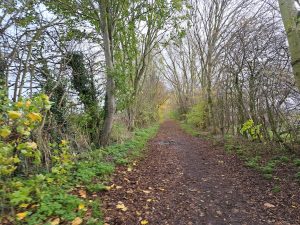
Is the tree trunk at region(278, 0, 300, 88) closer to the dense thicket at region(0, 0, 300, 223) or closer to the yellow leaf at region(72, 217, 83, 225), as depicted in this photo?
the dense thicket at region(0, 0, 300, 223)

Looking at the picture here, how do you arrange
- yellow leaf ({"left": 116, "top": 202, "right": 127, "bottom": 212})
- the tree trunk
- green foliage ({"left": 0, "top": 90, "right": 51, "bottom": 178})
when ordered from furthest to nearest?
the tree trunk < yellow leaf ({"left": 116, "top": 202, "right": 127, "bottom": 212}) < green foliage ({"left": 0, "top": 90, "right": 51, "bottom": 178})

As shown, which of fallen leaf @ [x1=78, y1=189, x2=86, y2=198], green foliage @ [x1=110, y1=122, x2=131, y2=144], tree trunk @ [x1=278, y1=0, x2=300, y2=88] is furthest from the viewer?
green foliage @ [x1=110, y1=122, x2=131, y2=144]

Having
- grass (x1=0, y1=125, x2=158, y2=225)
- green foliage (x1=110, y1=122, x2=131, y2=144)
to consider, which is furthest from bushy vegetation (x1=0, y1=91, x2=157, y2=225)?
green foliage (x1=110, y1=122, x2=131, y2=144)

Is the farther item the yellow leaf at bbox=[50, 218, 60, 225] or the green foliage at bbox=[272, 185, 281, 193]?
the green foliage at bbox=[272, 185, 281, 193]

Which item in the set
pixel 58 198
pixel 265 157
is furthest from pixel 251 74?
pixel 58 198

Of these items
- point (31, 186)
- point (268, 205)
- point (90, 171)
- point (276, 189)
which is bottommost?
point (268, 205)

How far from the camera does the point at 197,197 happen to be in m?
4.38

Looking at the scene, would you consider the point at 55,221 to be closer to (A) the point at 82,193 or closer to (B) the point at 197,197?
(A) the point at 82,193

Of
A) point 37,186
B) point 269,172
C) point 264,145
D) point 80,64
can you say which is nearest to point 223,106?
point 264,145

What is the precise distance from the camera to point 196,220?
11.6ft

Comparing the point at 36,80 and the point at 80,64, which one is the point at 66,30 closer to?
the point at 80,64

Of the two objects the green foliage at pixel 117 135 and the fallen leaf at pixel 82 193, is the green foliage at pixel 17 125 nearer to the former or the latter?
the fallen leaf at pixel 82 193

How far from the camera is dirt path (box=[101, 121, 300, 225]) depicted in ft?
11.7

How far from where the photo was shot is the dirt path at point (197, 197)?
3567mm
